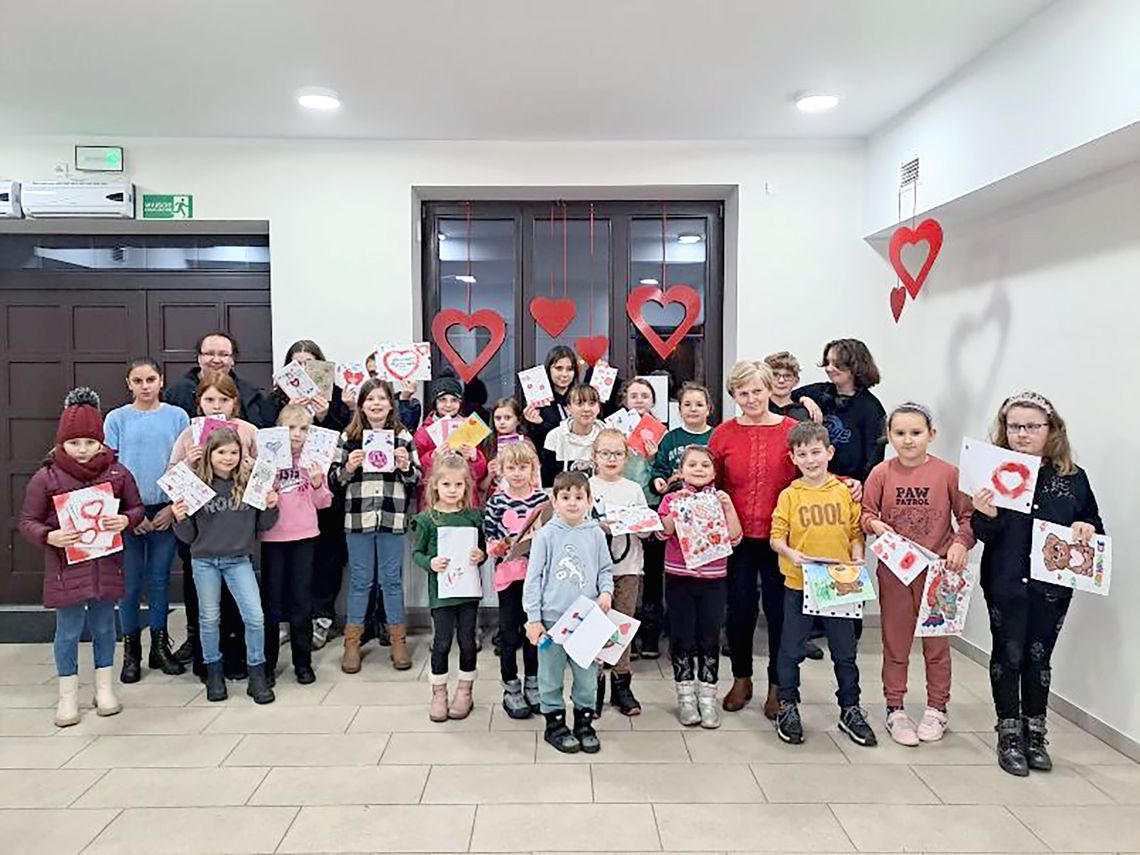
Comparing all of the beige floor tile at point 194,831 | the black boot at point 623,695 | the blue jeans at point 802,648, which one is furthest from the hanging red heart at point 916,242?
the beige floor tile at point 194,831

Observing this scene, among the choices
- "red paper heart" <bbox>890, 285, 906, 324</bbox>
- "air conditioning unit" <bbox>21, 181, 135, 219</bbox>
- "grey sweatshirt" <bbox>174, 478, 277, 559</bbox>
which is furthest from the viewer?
"air conditioning unit" <bbox>21, 181, 135, 219</bbox>

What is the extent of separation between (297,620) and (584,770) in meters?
1.62

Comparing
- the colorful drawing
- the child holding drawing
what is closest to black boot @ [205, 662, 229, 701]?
the child holding drawing

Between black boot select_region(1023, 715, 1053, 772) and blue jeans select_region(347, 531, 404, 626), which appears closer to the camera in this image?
black boot select_region(1023, 715, 1053, 772)

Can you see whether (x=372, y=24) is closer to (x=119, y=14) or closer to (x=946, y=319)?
(x=119, y=14)

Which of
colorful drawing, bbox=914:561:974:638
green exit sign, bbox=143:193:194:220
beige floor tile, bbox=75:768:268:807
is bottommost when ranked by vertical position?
beige floor tile, bbox=75:768:268:807

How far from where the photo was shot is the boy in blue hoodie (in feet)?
9.82

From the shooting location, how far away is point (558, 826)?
8.19 ft

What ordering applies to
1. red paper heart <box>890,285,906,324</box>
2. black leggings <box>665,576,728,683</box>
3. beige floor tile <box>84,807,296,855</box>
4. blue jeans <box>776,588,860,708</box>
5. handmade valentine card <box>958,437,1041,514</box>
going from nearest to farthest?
beige floor tile <box>84,807,296,855</box>
handmade valentine card <box>958,437,1041,514</box>
blue jeans <box>776,588,860,708</box>
black leggings <box>665,576,728,683</box>
red paper heart <box>890,285,906,324</box>

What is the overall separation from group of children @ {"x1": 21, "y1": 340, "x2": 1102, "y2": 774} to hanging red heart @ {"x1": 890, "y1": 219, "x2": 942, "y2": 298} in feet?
1.78

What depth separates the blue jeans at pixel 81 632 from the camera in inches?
131

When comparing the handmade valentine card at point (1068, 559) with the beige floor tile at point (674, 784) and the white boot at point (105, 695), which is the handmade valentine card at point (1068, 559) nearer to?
the beige floor tile at point (674, 784)

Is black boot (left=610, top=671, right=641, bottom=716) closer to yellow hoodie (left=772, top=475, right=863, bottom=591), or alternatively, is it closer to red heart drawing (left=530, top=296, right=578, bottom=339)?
yellow hoodie (left=772, top=475, right=863, bottom=591)

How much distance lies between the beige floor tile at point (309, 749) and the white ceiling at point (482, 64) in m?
2.85
